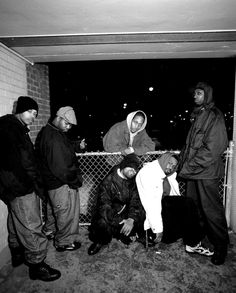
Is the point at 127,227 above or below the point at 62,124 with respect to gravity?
below

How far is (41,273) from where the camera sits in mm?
2953

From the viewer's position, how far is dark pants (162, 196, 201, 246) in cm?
341

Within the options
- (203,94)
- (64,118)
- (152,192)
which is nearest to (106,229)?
(152,192)

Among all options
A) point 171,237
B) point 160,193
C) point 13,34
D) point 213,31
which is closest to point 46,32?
point 13,34

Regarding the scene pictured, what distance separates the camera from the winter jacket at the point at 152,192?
3.37 metres

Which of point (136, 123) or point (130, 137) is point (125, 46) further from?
point (130, 137)

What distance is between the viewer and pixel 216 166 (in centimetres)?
324

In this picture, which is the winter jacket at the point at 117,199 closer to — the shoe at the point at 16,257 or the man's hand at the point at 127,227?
the man's hand at the point at 127,227

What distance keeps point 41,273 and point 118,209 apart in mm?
1428

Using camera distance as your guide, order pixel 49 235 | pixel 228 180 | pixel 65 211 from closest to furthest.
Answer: pixel 65 211 → pixel 49 235 → pixel 228 180

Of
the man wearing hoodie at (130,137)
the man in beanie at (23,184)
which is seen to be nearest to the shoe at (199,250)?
the man wearing hoodie at (130,137)

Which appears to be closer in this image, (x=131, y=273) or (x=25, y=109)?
(x=25, y=109)

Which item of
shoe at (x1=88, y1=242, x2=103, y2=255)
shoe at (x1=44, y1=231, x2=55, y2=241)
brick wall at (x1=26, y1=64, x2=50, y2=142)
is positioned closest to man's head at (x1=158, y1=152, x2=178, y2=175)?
shoe at (x1=88, y1=242, x2=103, y2=255)

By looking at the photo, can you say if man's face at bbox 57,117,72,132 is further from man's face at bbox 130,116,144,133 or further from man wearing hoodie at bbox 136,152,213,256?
man wearing hoodie at bbox 136,152,213,256
